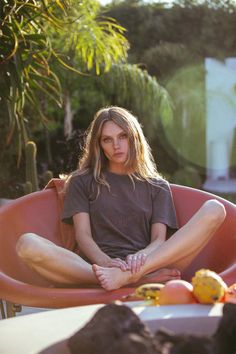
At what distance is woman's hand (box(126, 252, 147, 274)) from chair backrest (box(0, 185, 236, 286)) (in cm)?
42

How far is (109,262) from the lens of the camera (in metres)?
2.39

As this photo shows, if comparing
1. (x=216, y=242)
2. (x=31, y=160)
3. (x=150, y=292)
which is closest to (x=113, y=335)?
(x=150, y=292)

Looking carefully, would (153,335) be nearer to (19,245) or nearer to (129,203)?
(19,245)

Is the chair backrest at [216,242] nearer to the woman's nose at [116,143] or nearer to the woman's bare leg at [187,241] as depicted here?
the woman's bare leg at [187,241]

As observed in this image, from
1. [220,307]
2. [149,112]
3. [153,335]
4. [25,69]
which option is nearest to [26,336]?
[153,335]

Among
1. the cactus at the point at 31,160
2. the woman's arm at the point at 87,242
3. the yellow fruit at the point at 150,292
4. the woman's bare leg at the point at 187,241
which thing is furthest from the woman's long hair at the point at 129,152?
the cactus at the point at 31,160

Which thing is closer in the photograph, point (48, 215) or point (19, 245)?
point (19, 245)

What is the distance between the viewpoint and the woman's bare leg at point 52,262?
87.0 inches

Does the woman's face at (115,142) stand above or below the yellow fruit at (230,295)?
above

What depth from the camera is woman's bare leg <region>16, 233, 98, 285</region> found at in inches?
87.0

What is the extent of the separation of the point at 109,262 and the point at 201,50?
7.27 meters

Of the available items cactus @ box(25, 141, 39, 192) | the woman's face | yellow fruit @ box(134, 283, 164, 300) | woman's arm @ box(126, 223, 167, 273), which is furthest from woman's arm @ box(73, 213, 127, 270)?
cactus @ box(25, 141, 39, 192)

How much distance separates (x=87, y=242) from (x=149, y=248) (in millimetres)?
224

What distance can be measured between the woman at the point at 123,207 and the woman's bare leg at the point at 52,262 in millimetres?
119
